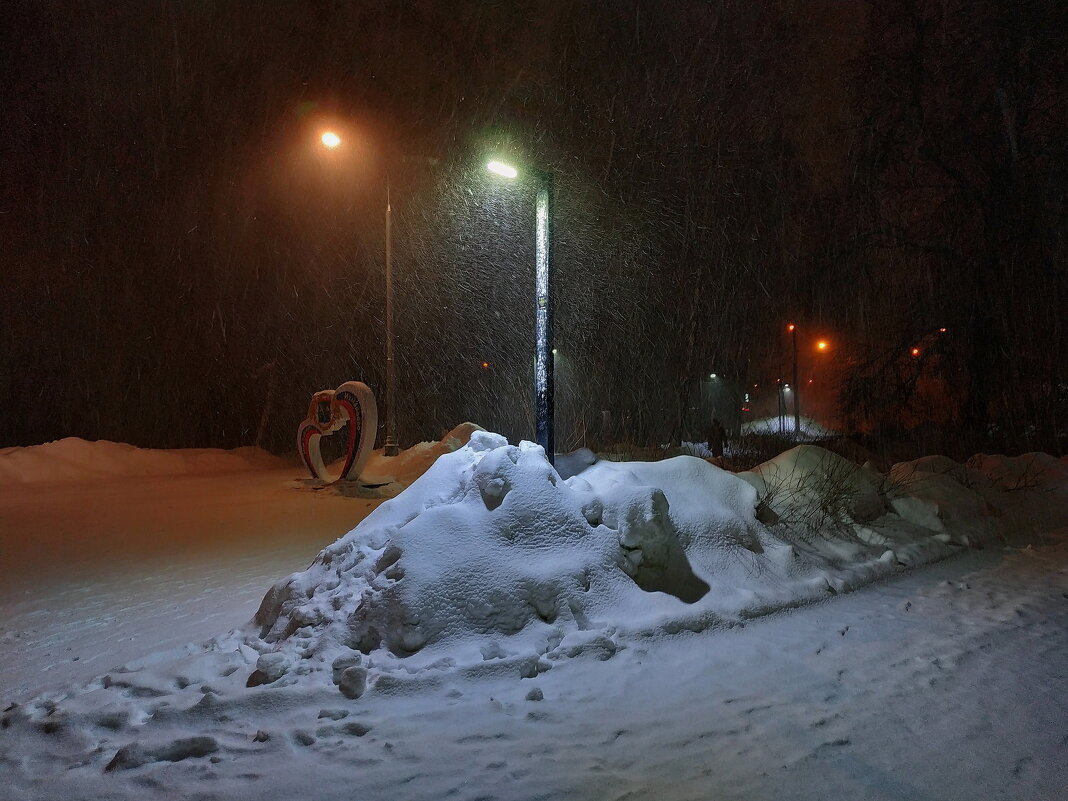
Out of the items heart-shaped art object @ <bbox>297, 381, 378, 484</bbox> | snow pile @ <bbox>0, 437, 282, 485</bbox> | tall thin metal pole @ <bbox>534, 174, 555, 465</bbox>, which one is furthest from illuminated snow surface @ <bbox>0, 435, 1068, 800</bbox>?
snow pile @ <bbox>0, 437, 282, 485</bbox>

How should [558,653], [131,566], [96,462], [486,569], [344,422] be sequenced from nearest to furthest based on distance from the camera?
[558,653] → [486,569] → [131,566] → [344,422] → [96,462]

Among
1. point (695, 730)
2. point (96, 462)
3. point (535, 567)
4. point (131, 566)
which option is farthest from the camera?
point (96, 462)

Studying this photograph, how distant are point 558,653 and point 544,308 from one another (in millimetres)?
4352

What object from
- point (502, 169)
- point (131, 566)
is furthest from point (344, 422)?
point (502, 169)

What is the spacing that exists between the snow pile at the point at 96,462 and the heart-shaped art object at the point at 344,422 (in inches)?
267

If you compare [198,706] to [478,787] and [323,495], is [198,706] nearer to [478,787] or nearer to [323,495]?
[478,787]

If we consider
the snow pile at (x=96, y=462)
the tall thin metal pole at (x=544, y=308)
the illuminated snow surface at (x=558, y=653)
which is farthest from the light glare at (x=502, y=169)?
the snow pile at (x=96, y=462)

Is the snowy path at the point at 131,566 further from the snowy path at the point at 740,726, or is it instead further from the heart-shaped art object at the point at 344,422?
the snowy path at the point at 740,726

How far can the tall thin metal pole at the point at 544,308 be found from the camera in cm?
775

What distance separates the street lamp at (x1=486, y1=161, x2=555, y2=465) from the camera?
7.75 meters

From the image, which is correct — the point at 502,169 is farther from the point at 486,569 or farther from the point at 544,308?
the point at 486,569

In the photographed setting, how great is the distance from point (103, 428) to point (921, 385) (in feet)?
101

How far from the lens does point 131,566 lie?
8094 millimetres

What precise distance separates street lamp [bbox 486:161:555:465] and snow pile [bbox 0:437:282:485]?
16747mm
